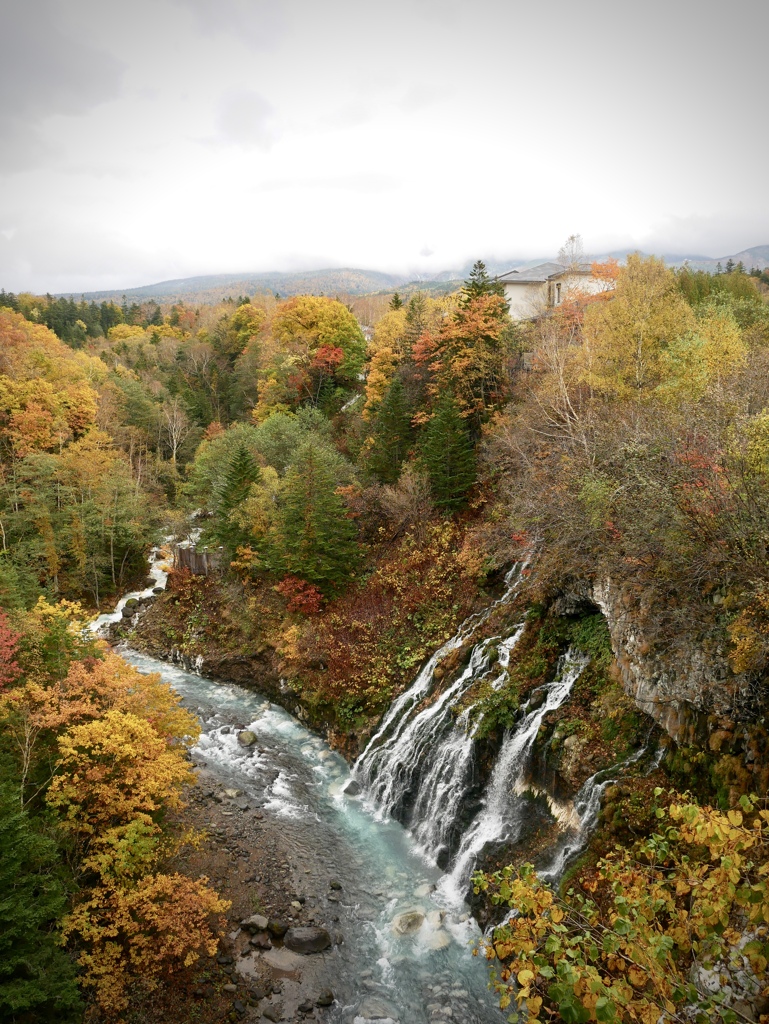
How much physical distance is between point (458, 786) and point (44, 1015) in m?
11.4

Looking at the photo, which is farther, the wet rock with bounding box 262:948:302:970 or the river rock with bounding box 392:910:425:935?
the river rock with bounding box 392:910:425:935

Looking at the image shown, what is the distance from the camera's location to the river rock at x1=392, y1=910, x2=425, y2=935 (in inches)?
590

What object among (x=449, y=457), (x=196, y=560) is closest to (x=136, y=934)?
(x=449, y=457)

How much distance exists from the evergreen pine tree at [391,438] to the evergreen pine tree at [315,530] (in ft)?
14.7

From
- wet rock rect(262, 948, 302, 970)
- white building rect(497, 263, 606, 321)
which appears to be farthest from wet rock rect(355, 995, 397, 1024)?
white building rect(497, 263, 606, 321)

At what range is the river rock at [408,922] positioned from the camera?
14984mm

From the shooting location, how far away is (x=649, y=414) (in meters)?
18.8

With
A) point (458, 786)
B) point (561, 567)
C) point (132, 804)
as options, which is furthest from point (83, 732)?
point (561, 567)

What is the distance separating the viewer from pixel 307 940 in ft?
→ 47.8

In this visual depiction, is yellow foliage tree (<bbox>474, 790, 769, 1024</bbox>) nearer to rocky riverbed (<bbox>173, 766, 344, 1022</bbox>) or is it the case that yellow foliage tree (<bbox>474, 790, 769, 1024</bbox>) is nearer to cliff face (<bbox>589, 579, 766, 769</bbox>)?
cliff face (<bbox>589, 579, 766, 769</bbox>)

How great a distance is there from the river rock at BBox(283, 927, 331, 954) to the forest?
221 cm

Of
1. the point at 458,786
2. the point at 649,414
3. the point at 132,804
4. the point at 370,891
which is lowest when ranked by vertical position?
the point at 370,891

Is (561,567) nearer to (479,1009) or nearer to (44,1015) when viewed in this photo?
(479,1009)

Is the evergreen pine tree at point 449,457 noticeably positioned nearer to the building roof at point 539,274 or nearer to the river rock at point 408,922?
the river rock at point 408,922
